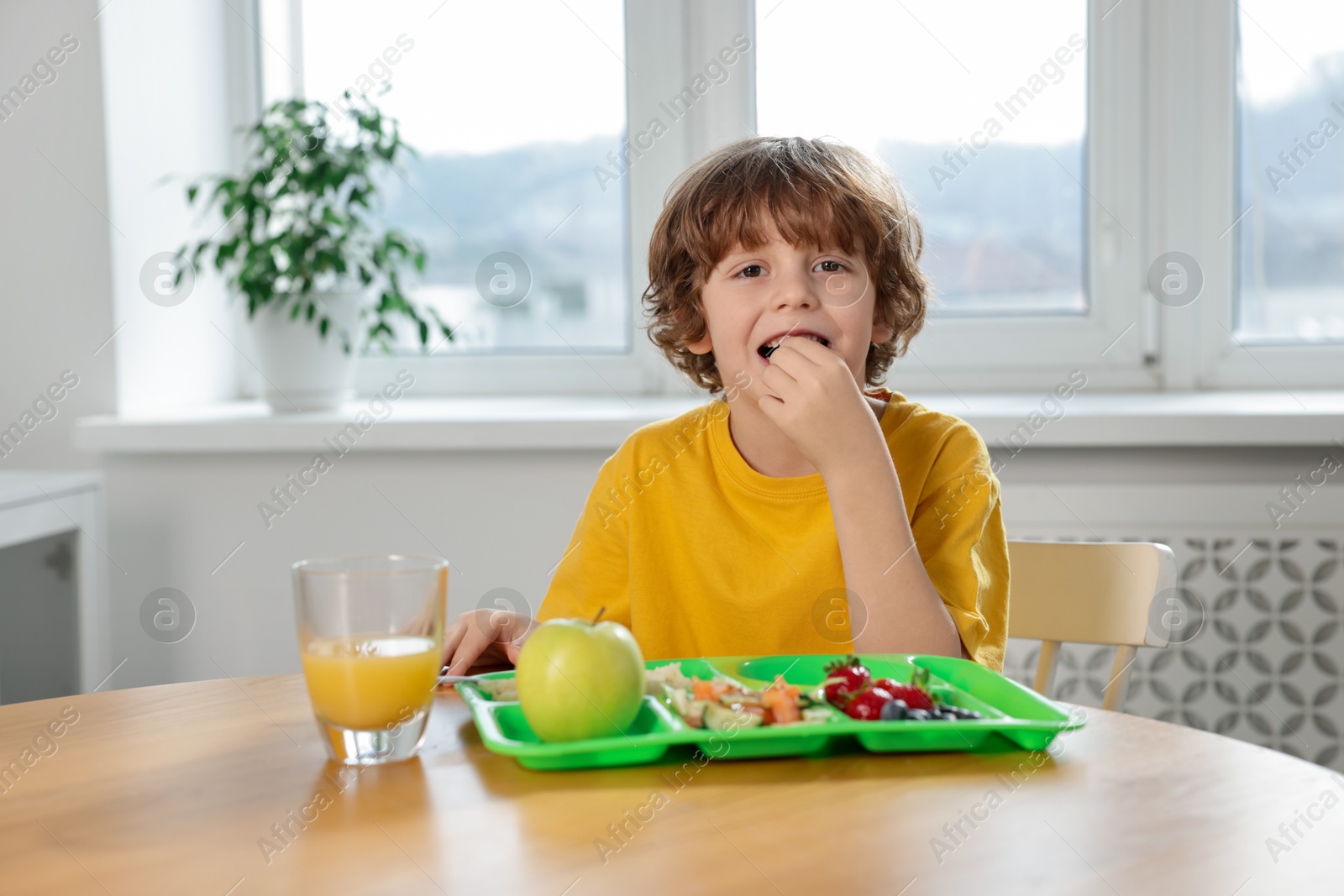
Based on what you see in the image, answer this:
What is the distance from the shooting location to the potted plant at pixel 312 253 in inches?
75.9

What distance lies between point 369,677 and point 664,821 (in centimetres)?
18

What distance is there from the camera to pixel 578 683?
0.64 meters

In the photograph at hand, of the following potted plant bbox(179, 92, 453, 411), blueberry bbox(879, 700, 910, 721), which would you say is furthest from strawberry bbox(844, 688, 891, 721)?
potted plant bbox(179, 92, 453, 411)

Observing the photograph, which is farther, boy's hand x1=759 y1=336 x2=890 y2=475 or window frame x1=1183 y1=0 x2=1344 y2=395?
window frame x1=1183 y1=0 x2=1344 y2=395

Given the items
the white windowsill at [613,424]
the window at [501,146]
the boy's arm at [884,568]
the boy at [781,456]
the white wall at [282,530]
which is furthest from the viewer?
the window at [501,146]

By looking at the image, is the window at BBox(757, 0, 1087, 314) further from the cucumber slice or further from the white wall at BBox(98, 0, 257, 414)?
the cucumber slice

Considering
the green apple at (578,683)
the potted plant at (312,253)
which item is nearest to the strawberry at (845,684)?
the green apple at (578,683)

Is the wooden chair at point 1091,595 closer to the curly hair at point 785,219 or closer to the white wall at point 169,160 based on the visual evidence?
the curly hair at point 785,219

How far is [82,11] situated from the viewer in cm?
194

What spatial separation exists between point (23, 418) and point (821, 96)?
4.72 ft

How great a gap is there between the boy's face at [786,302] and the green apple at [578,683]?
415 mm

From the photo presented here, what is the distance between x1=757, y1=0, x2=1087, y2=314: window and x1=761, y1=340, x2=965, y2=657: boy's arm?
45.4 inches

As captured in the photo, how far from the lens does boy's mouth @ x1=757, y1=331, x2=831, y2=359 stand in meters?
1.04

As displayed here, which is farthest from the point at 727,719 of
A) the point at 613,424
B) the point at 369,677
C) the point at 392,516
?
the point at 392,516
